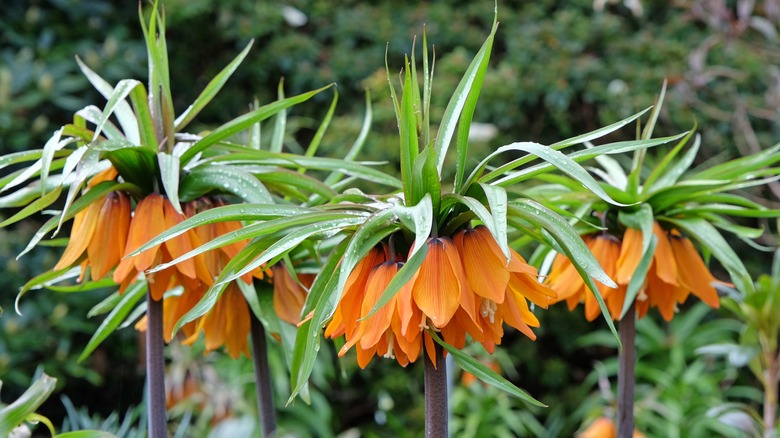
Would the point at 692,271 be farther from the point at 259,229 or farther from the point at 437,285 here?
the point at 259,229

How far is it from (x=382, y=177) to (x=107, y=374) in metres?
3.01

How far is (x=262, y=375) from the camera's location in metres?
1.21

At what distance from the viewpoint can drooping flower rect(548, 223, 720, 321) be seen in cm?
117

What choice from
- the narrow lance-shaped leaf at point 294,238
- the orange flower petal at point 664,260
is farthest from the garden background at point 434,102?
the narrow lance-shaped leaf at point 294,238

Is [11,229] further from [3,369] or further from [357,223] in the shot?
[357,223]

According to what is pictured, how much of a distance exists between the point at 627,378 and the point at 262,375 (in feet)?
1.68

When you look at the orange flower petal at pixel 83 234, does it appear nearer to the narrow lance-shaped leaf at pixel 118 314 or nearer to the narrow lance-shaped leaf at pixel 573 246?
the narrow lance-shaped leaf at pixel 118 314

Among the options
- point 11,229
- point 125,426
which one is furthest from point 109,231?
point 11,229

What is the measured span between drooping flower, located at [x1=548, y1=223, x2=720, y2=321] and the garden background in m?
1.83

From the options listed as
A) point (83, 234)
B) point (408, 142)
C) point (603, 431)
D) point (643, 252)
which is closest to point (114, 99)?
point (83, 234)

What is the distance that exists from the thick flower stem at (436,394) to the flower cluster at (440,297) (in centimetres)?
2

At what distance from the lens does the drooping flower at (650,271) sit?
1168 millimetres

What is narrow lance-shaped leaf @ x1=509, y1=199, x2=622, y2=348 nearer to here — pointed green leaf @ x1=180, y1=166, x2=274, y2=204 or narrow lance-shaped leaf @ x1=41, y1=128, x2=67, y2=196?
pointed green leaf @ x1=180, y1=166, x2=274, y2=204

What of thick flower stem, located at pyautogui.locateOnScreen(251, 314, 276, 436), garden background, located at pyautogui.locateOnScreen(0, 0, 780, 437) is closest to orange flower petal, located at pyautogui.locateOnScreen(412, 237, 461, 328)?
thick flower stem, located at pyautogui.locateOnScreen(251, 314, 276, 436)
